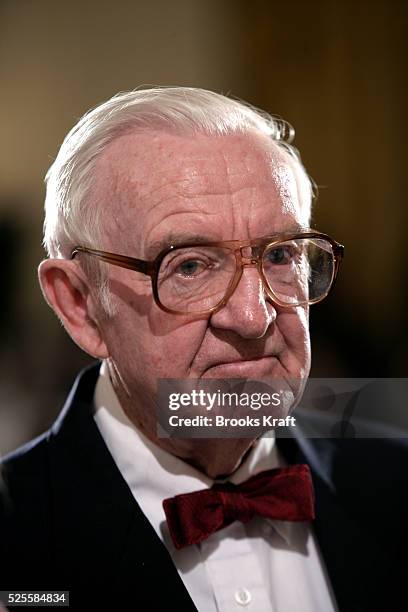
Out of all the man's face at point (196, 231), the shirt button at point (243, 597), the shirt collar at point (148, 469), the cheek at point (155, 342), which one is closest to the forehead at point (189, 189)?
the man's face at point (196, 231)

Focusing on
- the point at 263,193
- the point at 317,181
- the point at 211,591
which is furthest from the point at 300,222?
the point at 211,591

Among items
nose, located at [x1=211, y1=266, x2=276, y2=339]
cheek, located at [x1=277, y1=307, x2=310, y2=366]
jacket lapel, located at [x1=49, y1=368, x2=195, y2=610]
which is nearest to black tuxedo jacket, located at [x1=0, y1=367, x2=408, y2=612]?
jacket lapel, located at [x1=49, y1=368, x2=195, y2=610]

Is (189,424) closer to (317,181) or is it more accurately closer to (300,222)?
(300,222)

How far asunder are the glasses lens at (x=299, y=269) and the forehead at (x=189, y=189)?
0.05 metres

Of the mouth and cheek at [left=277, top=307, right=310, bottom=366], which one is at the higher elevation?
cheek at [left=277, top=307, right=310, bottom=366]

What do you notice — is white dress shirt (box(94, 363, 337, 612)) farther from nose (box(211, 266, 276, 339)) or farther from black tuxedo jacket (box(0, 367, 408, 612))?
nose (box(211, 266, 276, 339))

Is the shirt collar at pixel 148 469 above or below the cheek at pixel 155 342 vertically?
below

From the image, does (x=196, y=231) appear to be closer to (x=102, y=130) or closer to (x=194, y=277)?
(x=194, y=277)

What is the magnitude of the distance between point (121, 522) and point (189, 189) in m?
0.58

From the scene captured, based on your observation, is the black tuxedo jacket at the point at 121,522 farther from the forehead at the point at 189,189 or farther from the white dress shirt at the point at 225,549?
the forehead at the point at 189,189

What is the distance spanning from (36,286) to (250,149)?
478 millimetres

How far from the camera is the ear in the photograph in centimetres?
128

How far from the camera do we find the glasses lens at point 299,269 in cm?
121

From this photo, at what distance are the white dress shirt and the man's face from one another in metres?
0.13
